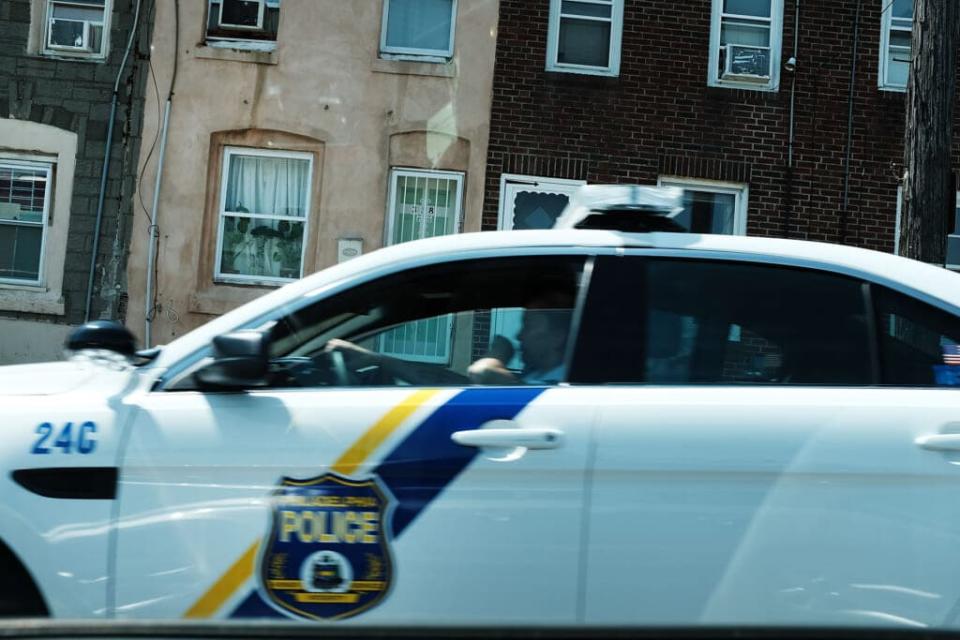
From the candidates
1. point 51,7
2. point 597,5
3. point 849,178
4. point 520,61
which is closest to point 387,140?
point 520,61

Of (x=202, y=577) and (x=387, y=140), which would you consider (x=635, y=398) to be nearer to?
(x=202, y=577)

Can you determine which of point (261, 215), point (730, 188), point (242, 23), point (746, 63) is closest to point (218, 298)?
point (261, 215)

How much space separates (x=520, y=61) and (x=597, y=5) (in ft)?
4.49

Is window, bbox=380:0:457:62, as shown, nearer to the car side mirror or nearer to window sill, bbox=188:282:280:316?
window sill, bbox=188:282:280:316

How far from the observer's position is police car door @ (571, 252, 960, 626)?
2836 mm

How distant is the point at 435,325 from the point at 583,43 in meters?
10.9

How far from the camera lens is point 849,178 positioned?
527 inches

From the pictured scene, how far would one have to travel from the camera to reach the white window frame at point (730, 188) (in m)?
13.4

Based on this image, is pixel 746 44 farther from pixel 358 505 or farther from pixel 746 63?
pixel 358 505

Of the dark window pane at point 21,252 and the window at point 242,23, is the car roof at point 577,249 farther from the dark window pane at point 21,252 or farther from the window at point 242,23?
the dark window pane at point 21,252

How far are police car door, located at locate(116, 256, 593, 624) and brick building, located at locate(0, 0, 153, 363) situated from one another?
35.3 ft

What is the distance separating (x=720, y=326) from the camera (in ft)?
10.4

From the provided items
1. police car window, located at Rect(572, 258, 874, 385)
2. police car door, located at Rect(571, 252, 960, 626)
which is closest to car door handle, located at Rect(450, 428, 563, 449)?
police car door, located at Rect(571, 252, 960, 626)

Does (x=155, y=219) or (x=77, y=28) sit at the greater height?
(x=77, y=28)
